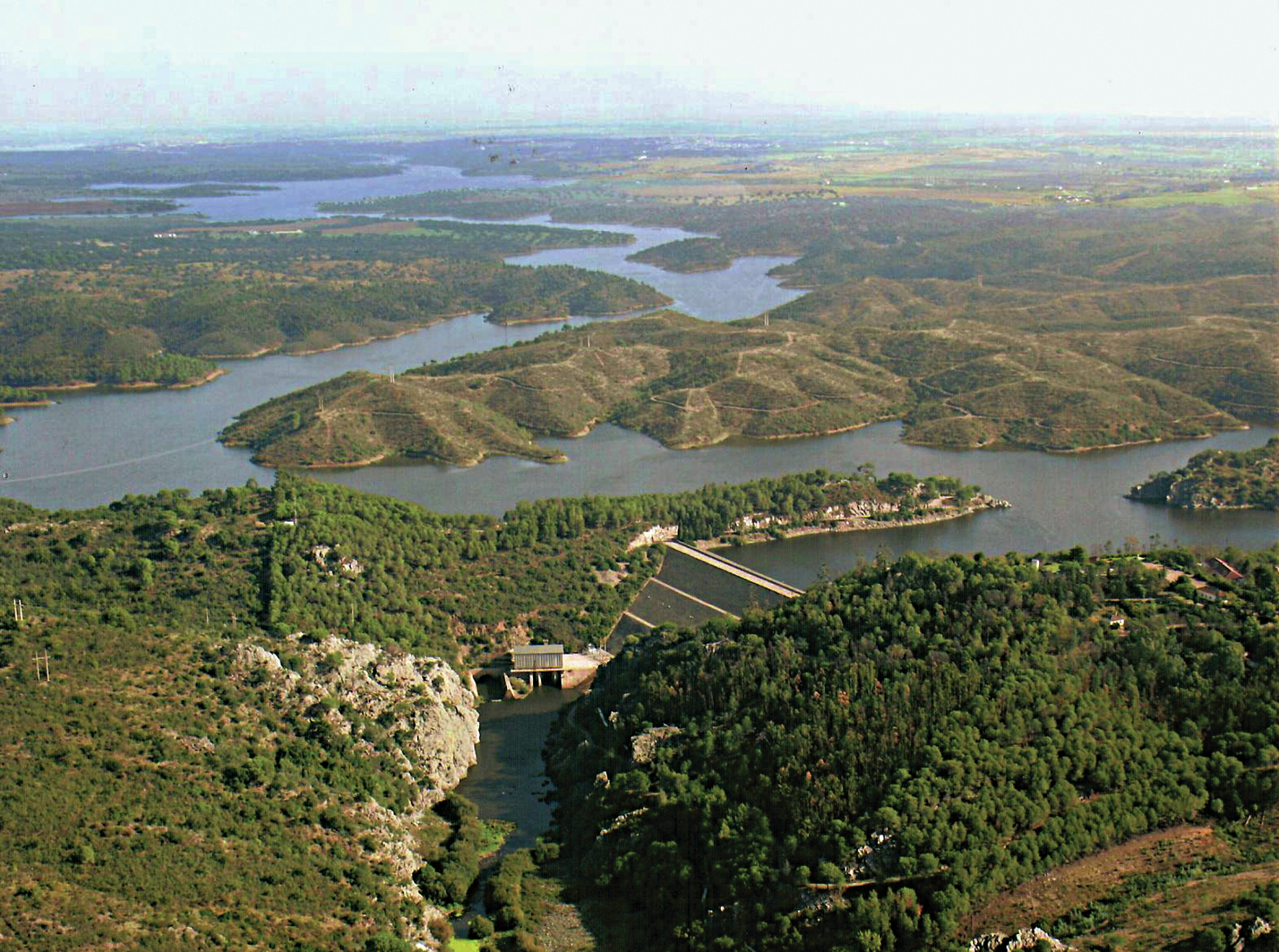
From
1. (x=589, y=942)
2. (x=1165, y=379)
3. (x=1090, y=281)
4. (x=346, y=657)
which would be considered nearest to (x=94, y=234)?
(x=1090, y=281)

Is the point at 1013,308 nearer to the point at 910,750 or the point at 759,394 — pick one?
the point at 759,394

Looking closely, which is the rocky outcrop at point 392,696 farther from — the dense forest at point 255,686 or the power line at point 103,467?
the power line at point 103,467

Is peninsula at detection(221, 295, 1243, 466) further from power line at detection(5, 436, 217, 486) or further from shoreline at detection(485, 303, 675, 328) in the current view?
shoreline at detection(485, 303, 675, 328)

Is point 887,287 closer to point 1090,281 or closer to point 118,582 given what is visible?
point 1090,281

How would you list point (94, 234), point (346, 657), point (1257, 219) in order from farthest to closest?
point (94, 234), point (1257, 219), point (346, 657)

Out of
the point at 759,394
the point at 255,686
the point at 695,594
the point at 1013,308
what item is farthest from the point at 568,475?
the point at 1013,308

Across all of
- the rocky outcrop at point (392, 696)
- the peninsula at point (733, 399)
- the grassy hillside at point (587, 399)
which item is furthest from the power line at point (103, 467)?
the rocky outcrop at point (392, 696)
